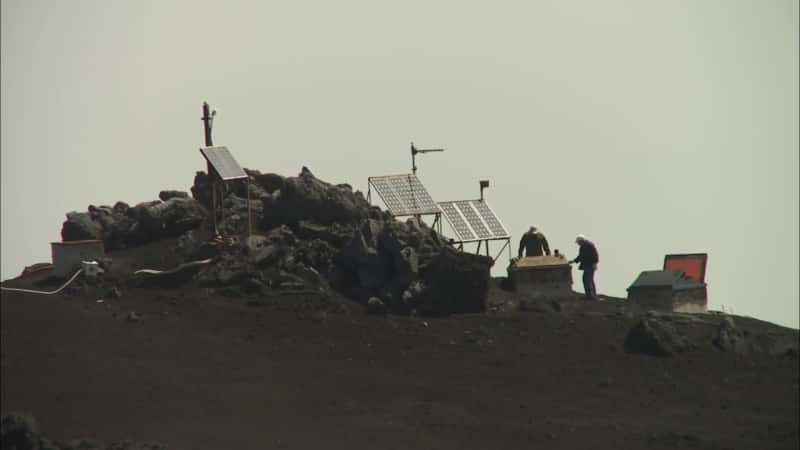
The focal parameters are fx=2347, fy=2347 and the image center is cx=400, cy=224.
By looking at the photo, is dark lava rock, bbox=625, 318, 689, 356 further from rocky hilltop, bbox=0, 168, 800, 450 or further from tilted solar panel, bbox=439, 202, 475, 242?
tilted solar panel, bbox=439, 202, 475, 242

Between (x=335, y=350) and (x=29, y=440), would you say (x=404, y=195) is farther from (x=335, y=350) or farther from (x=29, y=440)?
(x=29, y=440)

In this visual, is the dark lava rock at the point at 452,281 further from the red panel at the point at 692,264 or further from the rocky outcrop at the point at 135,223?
the red panel at the point at 692,264

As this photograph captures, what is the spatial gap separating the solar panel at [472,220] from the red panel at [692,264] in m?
4.42

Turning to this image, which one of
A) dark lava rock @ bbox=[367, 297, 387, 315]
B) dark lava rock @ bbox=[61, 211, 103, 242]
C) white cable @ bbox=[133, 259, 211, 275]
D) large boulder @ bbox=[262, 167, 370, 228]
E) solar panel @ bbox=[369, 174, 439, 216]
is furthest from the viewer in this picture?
solar panel @ bbox=[369, 174, 439, 216]

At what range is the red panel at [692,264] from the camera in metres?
57.8

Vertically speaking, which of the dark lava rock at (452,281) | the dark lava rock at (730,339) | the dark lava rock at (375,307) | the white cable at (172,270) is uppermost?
the white cable at (172,270)

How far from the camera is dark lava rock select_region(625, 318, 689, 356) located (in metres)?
52.8

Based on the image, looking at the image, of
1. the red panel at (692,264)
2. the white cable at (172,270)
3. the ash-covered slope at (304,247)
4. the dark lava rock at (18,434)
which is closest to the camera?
the dark lava rock at (18,434)

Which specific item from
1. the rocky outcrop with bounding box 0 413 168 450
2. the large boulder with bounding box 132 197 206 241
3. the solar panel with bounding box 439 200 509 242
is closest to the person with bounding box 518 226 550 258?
the solar panel with bounding box 439 200 509 242

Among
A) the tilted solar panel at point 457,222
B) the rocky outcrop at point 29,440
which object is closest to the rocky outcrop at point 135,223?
the tilted solar panel at point 457,222

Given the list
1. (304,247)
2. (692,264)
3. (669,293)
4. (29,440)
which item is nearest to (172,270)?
(304,247)

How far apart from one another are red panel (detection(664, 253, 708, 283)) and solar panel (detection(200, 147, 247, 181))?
36.8 feet

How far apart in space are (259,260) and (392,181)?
5.69m

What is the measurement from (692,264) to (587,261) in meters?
3.39
